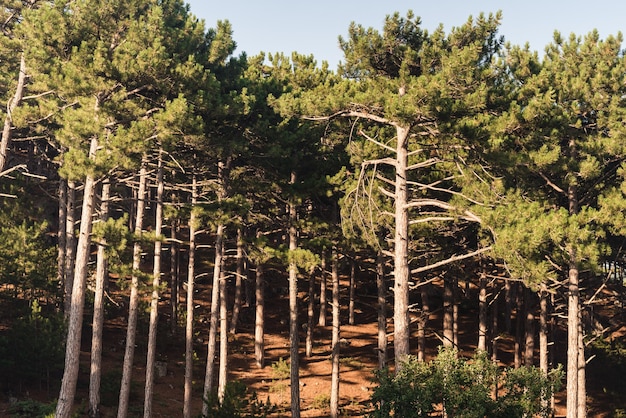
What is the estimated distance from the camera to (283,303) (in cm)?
3584

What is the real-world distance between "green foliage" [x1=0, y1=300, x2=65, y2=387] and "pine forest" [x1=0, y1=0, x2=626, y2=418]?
0.08 metres

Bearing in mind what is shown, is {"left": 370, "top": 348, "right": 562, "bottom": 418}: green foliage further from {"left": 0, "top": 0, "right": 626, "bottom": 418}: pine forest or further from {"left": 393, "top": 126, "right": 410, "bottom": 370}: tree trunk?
{"left": 393, "top": 126, "right": 410, "bottom": 370}: tree trunk

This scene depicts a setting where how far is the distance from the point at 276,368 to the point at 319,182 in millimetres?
10967

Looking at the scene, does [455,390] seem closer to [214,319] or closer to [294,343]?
[294,343]

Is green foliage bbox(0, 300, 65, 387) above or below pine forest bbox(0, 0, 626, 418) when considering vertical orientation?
below

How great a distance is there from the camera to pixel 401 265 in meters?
14.1

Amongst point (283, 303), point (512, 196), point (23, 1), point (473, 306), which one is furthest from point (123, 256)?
point (473, 306)

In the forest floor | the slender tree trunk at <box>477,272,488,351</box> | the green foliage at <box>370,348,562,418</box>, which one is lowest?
the forest floor

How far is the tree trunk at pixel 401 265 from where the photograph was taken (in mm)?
13797

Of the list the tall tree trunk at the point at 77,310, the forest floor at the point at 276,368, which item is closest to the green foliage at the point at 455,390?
the tall tree trunk at the point at 77,310

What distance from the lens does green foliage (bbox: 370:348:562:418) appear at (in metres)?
10.2

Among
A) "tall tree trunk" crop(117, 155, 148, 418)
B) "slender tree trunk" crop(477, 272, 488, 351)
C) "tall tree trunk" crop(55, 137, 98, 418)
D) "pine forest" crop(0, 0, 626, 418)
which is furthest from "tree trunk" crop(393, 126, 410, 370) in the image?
"slender tree trunk" crop(477, 272, 488, 351)

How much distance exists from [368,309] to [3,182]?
23.2 meters

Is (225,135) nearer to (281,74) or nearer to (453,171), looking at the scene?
(281,74)
